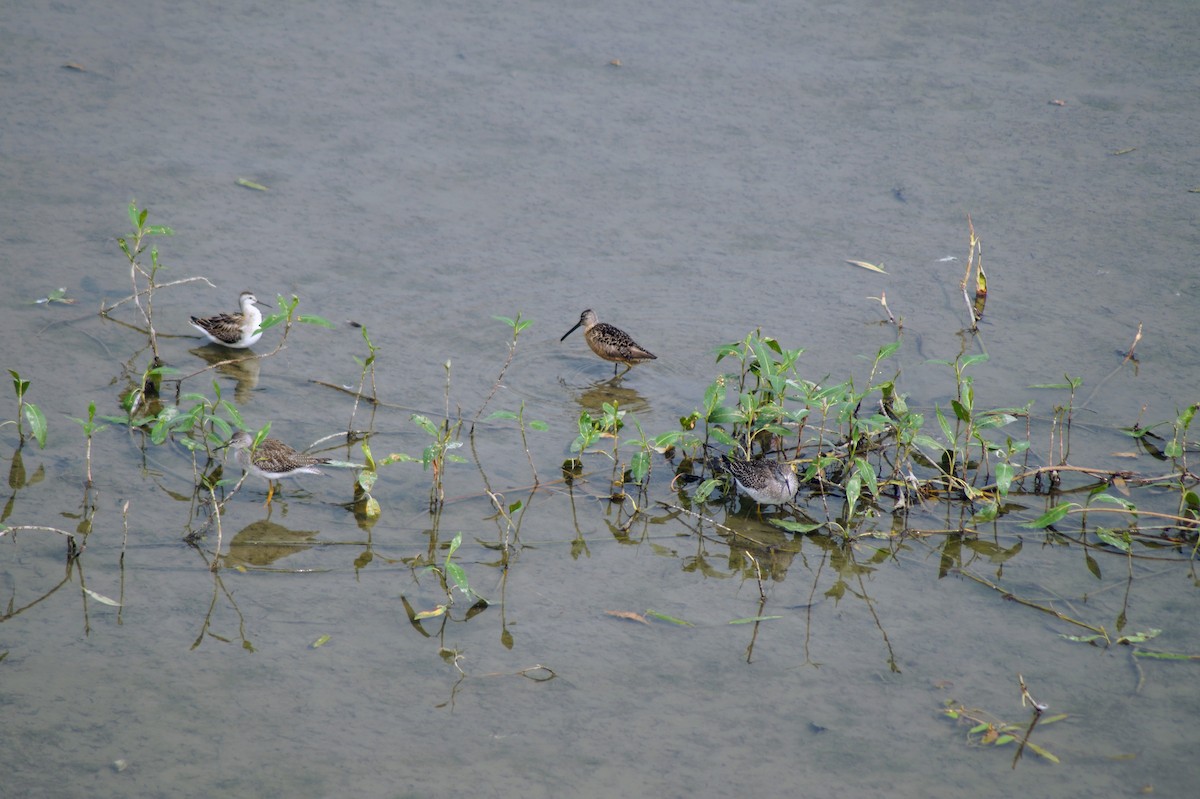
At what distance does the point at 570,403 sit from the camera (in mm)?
7965

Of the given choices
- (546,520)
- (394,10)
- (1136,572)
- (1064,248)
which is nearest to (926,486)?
(1136,572)

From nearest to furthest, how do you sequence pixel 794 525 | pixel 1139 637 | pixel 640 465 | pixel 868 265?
pixel 1139 637 < pixel 794 525 < pixel 640 465 < pixel 868 265

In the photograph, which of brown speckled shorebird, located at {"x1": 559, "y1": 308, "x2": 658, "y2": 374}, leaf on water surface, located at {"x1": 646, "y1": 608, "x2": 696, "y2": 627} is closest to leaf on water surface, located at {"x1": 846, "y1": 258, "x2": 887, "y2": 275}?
brown speckled shorebird, located at {"x1": 559, "y1": 308, "x2": 658, "y2": 374}

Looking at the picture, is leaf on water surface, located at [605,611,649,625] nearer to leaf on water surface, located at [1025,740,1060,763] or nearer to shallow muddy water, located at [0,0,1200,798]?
shallow muddy water, located at [0,0,1200,798]

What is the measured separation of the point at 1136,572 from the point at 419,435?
4116 millimetres

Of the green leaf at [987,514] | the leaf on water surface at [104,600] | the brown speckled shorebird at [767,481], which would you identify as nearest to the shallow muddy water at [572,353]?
the leaf on water surface at [104,600]

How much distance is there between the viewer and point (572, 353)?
8508mm

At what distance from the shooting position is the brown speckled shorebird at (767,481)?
6.51 meters

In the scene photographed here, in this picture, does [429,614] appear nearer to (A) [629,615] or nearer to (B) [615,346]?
(A) [629,615]

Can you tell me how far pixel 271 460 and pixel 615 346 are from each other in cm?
260

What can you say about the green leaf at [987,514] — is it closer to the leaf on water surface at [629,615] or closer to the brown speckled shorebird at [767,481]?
the brown speckled shorebird at [767,481]

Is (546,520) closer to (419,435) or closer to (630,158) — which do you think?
(419,435)

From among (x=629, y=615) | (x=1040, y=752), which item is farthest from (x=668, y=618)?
(x=1040, y=752)

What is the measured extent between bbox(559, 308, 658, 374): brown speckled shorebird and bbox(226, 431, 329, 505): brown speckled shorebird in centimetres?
229
